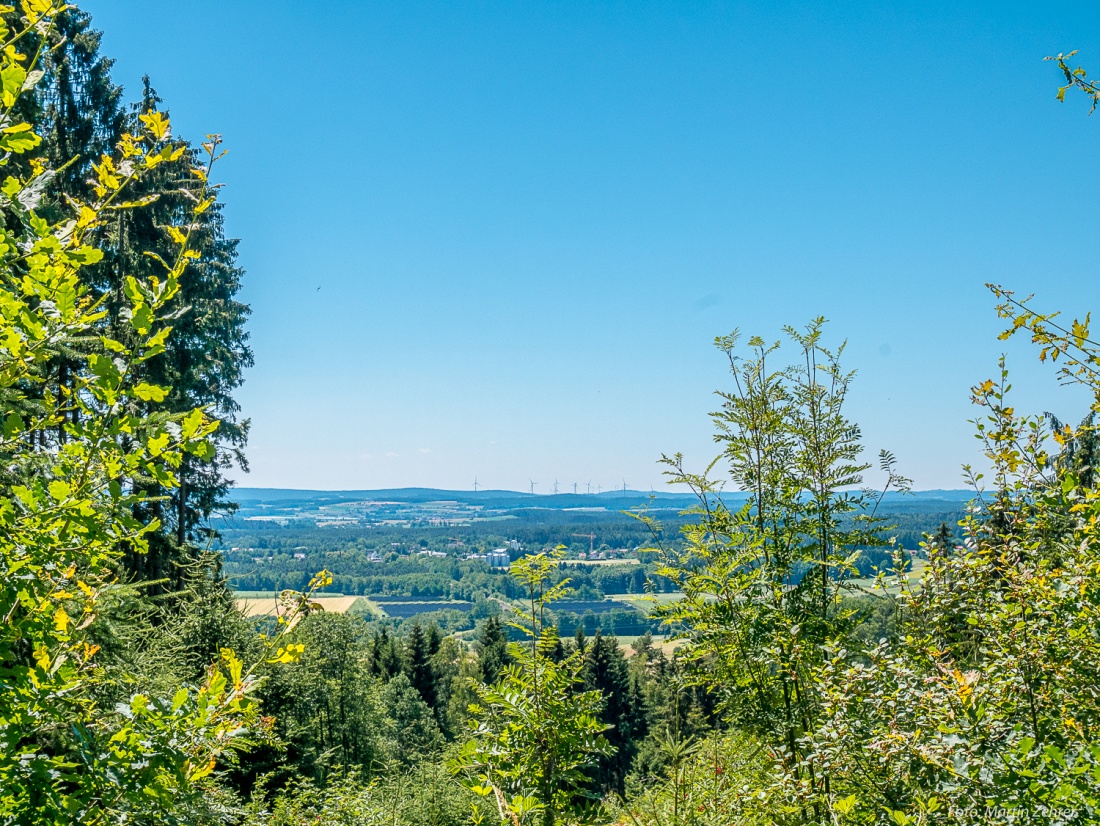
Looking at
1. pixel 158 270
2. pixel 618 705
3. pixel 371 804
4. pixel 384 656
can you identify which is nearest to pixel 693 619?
pixel 371 804

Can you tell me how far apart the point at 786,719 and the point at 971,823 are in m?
1.22

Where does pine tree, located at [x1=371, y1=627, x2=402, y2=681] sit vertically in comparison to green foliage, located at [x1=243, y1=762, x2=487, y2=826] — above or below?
below

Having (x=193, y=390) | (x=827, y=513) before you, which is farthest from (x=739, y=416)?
(x=193, y=390)

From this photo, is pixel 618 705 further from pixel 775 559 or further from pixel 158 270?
pixel 775 559

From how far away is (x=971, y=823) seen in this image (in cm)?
182

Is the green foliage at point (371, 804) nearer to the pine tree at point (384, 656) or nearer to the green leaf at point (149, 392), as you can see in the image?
the green leaf at point (149, 392)

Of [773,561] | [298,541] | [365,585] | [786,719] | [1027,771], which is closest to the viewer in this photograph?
[1027,771]

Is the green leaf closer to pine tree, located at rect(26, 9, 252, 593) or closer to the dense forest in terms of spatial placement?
the dense forest

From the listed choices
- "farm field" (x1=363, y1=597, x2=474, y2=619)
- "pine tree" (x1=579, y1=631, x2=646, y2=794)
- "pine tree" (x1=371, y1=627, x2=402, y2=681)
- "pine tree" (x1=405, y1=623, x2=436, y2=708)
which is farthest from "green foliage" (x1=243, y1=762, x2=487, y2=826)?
"farm field" (x1=363, y1=597, x2=474, y2=619)

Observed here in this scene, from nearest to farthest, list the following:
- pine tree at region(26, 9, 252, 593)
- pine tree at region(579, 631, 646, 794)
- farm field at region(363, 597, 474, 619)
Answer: pine tree at region(26, 9, 252, 593), pine tree at region(579, 631, 646, 794), farm field at region(363, 597, 474, 619)

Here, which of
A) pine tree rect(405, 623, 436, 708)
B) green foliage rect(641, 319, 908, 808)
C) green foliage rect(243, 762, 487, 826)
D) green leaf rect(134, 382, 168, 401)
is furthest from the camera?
pine tree rect(405, 623, 436, 708)

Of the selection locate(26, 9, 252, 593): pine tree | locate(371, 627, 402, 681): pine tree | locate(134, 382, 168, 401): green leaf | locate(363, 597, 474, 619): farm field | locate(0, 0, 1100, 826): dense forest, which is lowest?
locate(363, 597, 474, 619): farm field

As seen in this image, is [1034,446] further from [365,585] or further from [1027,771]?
[365,585]

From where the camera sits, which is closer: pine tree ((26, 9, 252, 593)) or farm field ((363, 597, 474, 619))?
pine tree ((26, 9, 252, 593))
